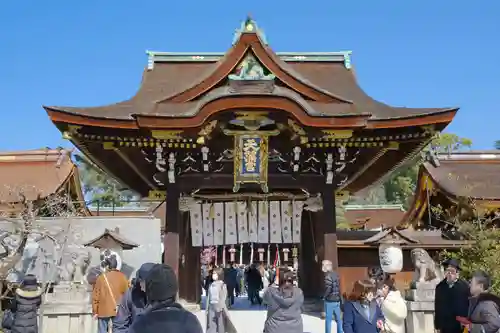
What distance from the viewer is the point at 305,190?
9695mm

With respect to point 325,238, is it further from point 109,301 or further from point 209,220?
point 109,301

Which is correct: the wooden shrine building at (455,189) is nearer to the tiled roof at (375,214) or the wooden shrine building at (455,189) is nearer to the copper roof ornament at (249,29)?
the copper roof ornament at (249,29)

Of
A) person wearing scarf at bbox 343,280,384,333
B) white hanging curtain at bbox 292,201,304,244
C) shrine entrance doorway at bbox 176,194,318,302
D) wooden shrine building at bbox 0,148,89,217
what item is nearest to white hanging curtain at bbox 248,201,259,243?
shrine entrance doorway at bbox 176,194,318,302

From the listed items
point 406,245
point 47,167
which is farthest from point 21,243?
point 47,167

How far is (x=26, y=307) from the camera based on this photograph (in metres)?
6.15

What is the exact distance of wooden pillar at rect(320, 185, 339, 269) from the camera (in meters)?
9.20

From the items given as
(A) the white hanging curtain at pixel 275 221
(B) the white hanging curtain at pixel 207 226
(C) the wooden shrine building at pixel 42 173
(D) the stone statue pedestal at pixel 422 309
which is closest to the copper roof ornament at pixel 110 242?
(B) the white hanging curtain at pixel 207 226

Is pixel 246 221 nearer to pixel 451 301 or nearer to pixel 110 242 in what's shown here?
pixel 110 242

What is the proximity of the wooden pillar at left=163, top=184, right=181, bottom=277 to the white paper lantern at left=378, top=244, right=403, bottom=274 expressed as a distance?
4311 mm

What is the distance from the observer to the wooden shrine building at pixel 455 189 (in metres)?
13.3

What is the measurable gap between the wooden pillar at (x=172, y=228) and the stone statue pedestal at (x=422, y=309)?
4.33m

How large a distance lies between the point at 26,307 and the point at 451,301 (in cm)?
523

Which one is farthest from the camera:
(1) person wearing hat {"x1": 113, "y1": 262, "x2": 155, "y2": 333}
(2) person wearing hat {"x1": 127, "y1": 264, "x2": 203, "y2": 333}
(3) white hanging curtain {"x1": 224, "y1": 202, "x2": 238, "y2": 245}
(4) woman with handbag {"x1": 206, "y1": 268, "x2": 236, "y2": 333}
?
(3) white hanging curtain {"x1": 224, "y1": 202, "x2": 238, "y2": 245}

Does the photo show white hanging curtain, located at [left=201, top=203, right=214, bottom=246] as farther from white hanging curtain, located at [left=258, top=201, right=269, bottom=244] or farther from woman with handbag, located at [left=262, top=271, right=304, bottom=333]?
woman with handbag, located at [left=262, top=271, right=304, bottom=333]
